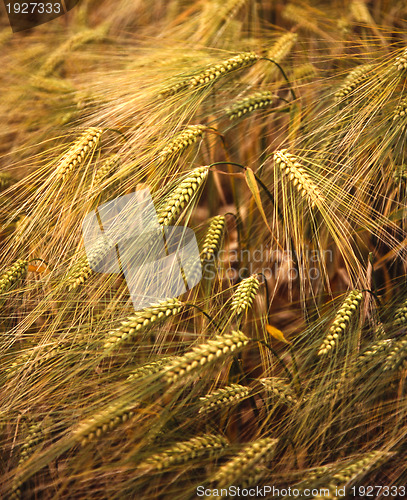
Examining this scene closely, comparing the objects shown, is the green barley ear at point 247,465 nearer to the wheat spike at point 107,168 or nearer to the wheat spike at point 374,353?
the wheat spike at point 374,353

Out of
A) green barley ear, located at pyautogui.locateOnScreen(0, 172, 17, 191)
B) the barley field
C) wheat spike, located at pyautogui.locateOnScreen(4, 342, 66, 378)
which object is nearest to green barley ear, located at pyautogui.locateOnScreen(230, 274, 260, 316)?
the barley field

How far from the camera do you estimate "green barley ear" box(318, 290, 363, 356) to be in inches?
31.2

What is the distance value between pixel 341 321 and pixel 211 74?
68cm

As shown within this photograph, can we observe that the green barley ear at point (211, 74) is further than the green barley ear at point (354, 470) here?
Yes

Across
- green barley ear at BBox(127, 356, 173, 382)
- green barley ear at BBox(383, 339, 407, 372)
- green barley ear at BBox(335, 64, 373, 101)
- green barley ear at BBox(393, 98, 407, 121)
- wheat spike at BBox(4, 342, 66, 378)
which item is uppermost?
green barley ear at BBox(335, 64, 373, 101)

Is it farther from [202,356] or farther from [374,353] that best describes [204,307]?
[374,353]

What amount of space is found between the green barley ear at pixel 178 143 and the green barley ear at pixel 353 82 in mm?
385

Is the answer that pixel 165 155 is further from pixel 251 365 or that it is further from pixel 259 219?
pixel 251 365

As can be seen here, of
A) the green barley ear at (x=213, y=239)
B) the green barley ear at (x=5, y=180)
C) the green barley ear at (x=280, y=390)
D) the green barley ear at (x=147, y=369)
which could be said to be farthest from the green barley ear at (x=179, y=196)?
the green barley ear at (x=5, y=180)

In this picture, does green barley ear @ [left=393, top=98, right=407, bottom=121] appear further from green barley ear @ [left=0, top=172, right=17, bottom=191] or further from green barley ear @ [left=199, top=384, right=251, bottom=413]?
green barley ear @ [left=0, top=172, right=17, bottom=191]

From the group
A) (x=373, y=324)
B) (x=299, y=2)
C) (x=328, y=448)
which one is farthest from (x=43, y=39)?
(x=328, y=448)

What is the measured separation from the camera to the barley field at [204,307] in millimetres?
741

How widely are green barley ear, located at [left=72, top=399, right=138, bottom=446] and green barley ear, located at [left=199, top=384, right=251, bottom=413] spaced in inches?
6.7

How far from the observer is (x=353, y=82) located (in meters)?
1.02
